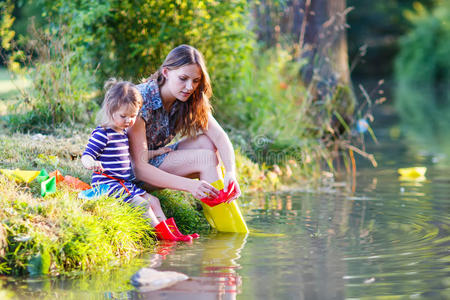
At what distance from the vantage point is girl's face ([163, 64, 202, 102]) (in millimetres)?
4477

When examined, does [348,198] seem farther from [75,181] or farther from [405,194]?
[75,181]

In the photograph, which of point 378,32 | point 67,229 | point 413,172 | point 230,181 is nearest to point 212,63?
point 413,172

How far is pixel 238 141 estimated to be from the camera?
23.2 ft

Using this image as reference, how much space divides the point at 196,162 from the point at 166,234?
0.56 m

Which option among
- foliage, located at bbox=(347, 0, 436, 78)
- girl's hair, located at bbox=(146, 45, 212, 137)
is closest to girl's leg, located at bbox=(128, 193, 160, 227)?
girl's hair, located at bbox=(146, 45, 212, 137)

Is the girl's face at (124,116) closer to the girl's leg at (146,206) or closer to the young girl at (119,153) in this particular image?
the young girl at (119,153)

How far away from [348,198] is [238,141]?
4.90 feet

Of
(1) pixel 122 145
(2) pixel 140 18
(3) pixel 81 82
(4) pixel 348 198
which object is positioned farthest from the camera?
(2) pixel 140 18

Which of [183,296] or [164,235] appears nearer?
[183,296]

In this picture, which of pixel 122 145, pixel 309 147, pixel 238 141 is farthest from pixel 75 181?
pixel 309 147

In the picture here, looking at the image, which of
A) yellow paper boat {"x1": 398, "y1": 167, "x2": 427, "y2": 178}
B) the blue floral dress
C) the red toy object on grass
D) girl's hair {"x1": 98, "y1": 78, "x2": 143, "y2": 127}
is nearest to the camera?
girl's hair {"x1": 98, "y1": 78, "x2": 143, "y2": 127}

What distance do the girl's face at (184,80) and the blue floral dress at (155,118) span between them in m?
0.15

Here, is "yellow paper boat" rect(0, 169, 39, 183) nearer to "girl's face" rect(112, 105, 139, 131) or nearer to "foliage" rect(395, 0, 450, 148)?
"girl's face" rect(112, 105, 139, 131)

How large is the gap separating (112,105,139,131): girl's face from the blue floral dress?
8.5 inches
